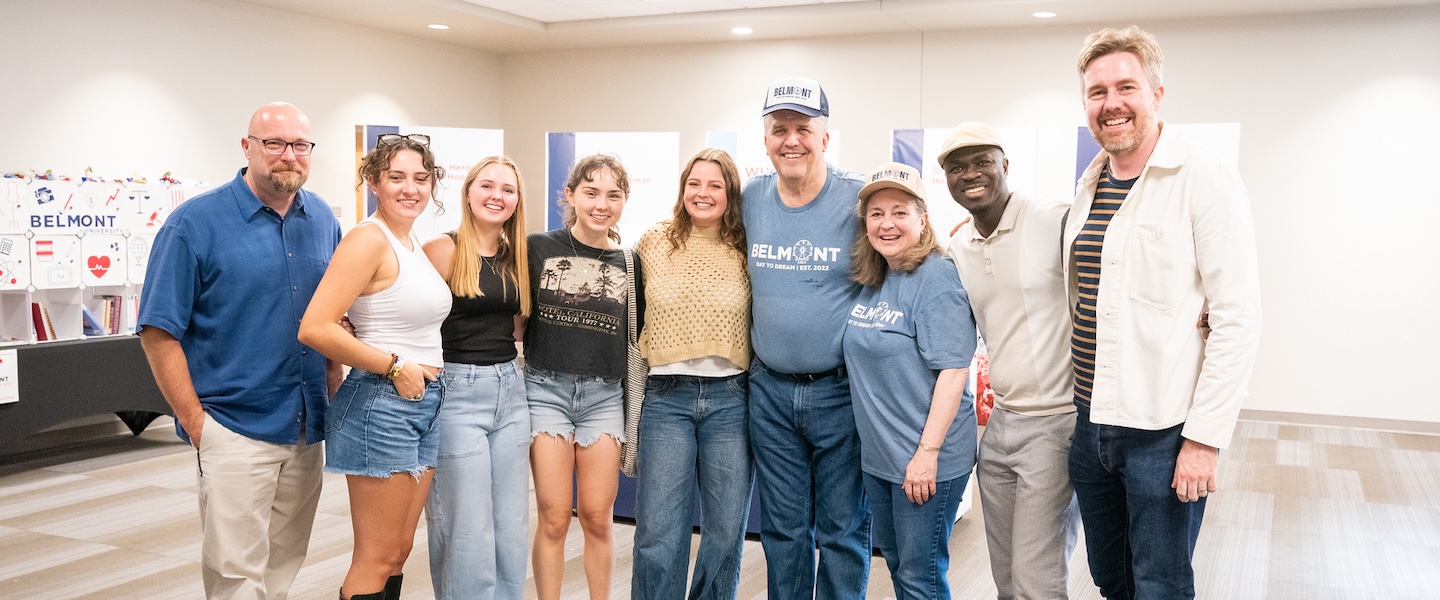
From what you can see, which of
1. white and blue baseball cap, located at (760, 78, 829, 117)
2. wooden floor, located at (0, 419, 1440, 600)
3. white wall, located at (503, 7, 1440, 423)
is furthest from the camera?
white wall, located at (503, 7, 1440, 423)

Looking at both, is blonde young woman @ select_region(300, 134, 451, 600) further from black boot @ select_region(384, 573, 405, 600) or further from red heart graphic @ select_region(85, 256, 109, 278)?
red heart graphic @ select_region(85, 256, 109, 278)

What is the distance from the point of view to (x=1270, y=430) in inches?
300

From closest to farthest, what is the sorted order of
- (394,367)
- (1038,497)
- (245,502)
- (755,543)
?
(1038,497) < (394,367) < (245,502) < (755,543)

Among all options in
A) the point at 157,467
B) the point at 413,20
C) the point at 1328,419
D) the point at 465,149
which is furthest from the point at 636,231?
the point at 1328,419

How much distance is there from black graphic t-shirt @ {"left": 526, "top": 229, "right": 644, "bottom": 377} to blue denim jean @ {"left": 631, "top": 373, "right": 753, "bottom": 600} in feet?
0.58

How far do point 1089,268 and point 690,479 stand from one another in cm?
126

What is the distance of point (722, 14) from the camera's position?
8508mm

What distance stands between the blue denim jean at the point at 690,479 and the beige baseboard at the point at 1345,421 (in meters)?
6.45

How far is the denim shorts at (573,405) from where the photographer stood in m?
2.97

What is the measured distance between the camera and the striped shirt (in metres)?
2.32

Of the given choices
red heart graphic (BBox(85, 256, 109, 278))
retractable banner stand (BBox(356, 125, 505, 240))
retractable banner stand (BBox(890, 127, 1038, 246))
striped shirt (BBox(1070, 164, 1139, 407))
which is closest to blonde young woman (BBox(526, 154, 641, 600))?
striped shirt (BBox(1070, 164, 1139, 407))

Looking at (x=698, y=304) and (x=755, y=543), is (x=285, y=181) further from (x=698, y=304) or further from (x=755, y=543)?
(x=755, y=543)

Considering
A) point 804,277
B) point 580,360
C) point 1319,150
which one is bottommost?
point 580,360

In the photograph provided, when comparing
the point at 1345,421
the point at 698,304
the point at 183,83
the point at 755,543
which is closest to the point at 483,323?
the point at 698,304
